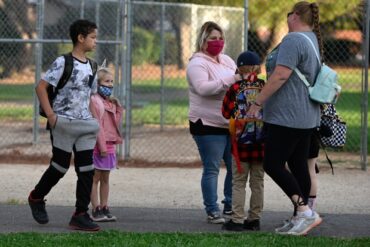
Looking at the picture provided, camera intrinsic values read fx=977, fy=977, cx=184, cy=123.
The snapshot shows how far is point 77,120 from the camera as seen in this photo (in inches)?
310

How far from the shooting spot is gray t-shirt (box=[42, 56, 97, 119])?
25.5 ft

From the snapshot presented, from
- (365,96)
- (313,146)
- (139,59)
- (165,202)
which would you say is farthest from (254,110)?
(139,59)

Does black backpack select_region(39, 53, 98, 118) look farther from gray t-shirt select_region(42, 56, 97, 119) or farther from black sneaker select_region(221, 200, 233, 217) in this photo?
black sneaker select_region(221, 200, 233, 217)

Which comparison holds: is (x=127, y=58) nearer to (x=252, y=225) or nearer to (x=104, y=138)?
(x=104, y=138)

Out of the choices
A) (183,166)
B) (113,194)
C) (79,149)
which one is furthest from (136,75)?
(79,149)

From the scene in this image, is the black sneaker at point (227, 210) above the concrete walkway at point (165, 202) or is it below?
above

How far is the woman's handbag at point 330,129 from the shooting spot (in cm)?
812

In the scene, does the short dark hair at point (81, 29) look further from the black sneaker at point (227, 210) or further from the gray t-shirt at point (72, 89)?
the black sneaker at point (227, 210)

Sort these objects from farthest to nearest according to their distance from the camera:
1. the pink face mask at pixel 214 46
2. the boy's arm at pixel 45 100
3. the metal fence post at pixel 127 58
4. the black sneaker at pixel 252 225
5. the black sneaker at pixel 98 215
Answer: the metal fence post at pixel 127 58 → the black sneaker at pixel 98 215 → the pink face mask at pixel 214 46 → the black sneaker at pixel 252 225 → the boy's arm at pixel 45 100

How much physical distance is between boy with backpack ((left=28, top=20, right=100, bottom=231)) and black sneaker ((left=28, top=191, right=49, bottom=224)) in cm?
23

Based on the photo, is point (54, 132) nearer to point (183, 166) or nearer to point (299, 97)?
point (299, 97)

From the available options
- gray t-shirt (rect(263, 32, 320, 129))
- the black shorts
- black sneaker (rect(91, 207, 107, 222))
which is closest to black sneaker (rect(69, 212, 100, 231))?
black sneaker (rect(91, 207, 107, 222))

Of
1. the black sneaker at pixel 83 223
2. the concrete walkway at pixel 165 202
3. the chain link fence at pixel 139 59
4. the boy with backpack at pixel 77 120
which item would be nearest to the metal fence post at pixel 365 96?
the chain link fence at pixel 139 59

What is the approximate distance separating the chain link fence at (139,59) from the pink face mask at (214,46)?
3.84 meters
